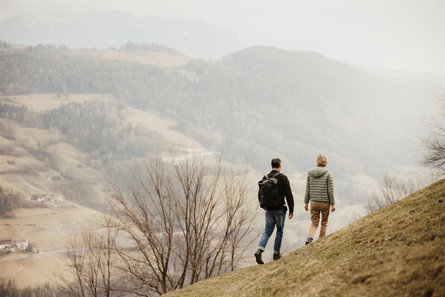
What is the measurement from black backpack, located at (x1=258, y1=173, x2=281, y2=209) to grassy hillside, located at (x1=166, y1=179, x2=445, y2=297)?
2.04 metres

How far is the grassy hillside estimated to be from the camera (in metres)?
7.56

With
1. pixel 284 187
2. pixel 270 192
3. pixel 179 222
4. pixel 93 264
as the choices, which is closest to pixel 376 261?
pixel 284 187

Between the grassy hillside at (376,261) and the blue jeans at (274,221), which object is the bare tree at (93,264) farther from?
the grassy hillside at (376,261)

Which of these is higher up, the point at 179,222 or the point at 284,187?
the point at 284,187

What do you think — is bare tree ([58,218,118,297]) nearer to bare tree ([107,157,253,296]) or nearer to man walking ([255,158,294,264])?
bare tree ([107,157,253,296])

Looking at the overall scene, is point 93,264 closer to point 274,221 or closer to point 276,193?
point 274,221

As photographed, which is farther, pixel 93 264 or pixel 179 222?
pixel 93 264

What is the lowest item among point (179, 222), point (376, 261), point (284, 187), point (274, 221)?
point (179, 222)

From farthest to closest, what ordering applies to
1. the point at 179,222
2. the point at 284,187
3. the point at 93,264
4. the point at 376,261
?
the point at 93,264
the point at 179,222
the point at 284,187
the point at 376,261

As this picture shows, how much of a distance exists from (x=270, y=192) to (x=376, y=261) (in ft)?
13.5

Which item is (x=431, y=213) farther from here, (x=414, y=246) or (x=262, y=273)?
(x=262, y=273)

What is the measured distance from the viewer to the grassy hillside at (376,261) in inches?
298

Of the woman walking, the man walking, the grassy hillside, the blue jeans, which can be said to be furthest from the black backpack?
the grassy hillside

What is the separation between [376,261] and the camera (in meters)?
8.80
